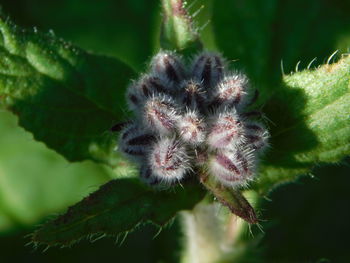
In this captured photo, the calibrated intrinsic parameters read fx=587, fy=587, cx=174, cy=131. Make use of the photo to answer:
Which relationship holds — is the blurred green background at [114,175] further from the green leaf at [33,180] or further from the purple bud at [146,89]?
the purple bud at [146,89]

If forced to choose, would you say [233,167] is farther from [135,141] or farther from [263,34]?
[263,34]

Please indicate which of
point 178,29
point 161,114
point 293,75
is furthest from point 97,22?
point 161,114

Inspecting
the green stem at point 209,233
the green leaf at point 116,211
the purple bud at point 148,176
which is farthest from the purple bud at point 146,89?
the green stem at point 209,233

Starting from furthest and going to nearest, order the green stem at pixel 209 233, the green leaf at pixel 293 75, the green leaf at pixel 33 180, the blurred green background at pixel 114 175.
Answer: the green leaf at pixel 33 180, the blurred green background at pixel 114 175, the green stem at pixel 209 233, the green leaf at pixel 293 75

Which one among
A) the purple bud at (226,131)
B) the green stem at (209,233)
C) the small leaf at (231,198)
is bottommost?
the small leaf at (231,198)

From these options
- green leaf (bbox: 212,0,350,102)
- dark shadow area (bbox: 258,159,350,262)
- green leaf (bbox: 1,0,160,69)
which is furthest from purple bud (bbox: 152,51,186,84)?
green leaf (bbox: 1,0,160,69)

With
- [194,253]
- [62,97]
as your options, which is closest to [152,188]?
[62,97]

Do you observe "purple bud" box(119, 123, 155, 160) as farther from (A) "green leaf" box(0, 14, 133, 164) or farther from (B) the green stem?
(B) the green stem
